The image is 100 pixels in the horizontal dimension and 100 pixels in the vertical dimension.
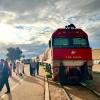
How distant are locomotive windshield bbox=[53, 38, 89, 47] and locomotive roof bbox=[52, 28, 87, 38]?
0.99 ft

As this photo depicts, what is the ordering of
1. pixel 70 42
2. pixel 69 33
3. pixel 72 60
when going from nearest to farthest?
pixel 72 60 < pixel 70 42 < pixel 69 33

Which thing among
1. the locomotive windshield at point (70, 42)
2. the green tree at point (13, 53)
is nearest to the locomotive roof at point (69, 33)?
the locomotive windshield at point (70, 42)

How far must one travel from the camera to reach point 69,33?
1862 centimetres

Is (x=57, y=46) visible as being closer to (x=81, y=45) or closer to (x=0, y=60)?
(x=81, y=45)

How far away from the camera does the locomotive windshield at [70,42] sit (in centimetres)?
1809

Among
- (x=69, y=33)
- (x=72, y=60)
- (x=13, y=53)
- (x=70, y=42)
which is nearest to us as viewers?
(x=72, y=60)

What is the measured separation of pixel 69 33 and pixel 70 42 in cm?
72

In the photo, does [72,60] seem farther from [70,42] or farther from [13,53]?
[13,53]

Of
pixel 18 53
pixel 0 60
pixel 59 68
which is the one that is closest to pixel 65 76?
pixel 59 68

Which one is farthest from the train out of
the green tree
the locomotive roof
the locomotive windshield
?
the green tree

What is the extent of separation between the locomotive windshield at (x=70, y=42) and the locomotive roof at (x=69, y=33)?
30 cm

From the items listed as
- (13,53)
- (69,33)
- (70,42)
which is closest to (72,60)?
(70,42)

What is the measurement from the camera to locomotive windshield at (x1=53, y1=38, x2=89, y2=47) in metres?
18.1

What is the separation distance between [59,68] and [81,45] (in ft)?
7.51
